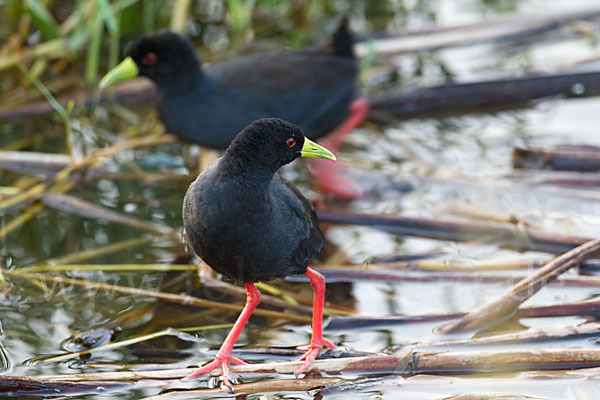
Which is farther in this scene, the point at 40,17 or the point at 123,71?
the point at 40,17

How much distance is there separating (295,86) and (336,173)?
2.05ft

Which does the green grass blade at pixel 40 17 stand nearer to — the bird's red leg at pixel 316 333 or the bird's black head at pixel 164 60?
the bird's black head at pixel 164 60

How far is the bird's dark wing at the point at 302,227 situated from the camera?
3.39 meters

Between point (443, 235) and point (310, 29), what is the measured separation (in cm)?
388

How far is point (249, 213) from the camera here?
123 inches

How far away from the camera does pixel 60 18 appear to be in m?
7.61

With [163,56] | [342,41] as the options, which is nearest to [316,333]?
[163,56]

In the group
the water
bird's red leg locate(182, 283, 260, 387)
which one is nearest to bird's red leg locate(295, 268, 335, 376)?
the water

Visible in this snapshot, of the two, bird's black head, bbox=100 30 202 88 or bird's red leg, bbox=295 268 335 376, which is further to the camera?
bird's black head, bbox=100 30 202 88

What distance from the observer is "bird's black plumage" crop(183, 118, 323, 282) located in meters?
3.08

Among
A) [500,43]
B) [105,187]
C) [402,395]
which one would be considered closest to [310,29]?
[500,43]

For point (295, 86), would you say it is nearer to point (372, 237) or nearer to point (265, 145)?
point (372, 237)

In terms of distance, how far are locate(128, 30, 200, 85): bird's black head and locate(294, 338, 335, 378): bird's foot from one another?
2.23 m

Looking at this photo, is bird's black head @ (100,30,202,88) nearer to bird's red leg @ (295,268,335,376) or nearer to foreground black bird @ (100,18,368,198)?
foreground black bird @ (100,18,368,198)
